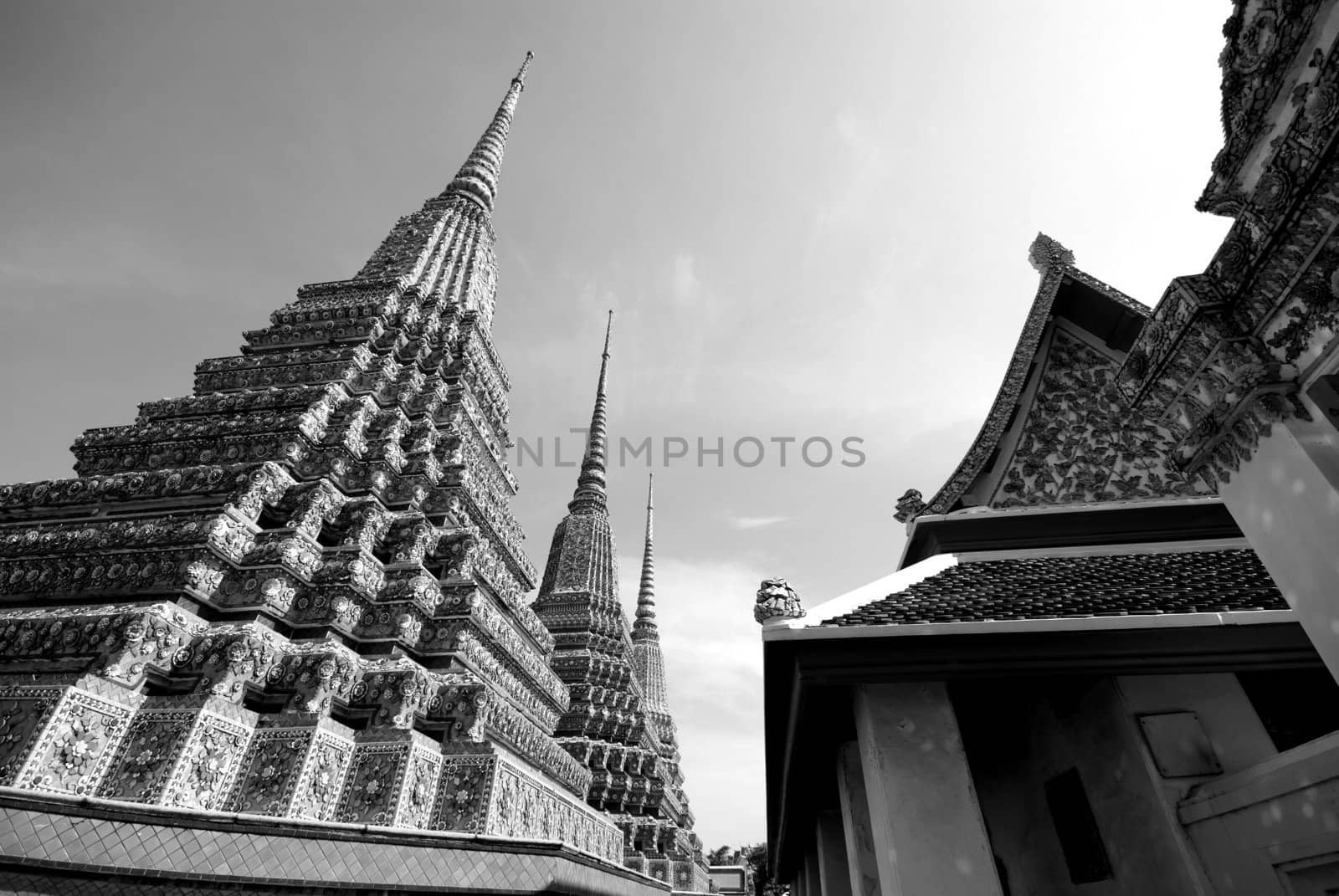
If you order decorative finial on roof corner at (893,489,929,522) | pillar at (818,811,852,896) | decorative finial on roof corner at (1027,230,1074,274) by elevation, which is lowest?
→ pillar at (818,811,852,896)

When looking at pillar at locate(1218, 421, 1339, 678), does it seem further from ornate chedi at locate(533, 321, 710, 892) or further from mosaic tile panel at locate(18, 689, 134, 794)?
ornate chedi at locate(533, 321, 710, 892)

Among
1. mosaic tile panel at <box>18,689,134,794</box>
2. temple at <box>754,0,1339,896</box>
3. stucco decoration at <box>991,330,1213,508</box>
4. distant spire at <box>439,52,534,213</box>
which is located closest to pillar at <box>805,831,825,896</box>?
temple at <box>754,0,1339,896</box>

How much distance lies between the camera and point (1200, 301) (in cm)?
282

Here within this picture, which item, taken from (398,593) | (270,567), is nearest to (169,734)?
(270,567)

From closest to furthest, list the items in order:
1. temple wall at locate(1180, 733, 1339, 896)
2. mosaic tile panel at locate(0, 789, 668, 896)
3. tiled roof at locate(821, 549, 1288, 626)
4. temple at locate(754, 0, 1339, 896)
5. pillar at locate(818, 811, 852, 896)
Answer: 1. temple at locate(754, 0, 1339, 896)
2. temple wall at locate(1180, 733, 1339, 896)
3. tiled roof at locate(821, 549, 1288, 626)
4. mosaic tile panel at locate(0, 789, 668, 896)
5. pillar at locate(818, 811, 852, 896)

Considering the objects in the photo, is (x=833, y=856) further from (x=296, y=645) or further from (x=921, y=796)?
(x=296, y=645)

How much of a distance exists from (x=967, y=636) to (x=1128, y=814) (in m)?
1.44

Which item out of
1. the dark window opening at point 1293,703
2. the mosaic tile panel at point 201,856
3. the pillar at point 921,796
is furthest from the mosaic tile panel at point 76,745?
the dark window opening at point 1293,703

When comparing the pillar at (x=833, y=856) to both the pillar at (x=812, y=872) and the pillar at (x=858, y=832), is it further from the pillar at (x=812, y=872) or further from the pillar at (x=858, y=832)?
the pillar at (x=858, y=832)

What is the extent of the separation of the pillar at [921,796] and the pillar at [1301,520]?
5.83ft

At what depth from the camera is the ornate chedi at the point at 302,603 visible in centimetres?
606

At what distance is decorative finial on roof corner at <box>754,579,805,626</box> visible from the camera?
406 centimetres

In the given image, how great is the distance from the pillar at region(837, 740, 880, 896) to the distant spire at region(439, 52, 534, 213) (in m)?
18.6

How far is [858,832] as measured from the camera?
4777mm
